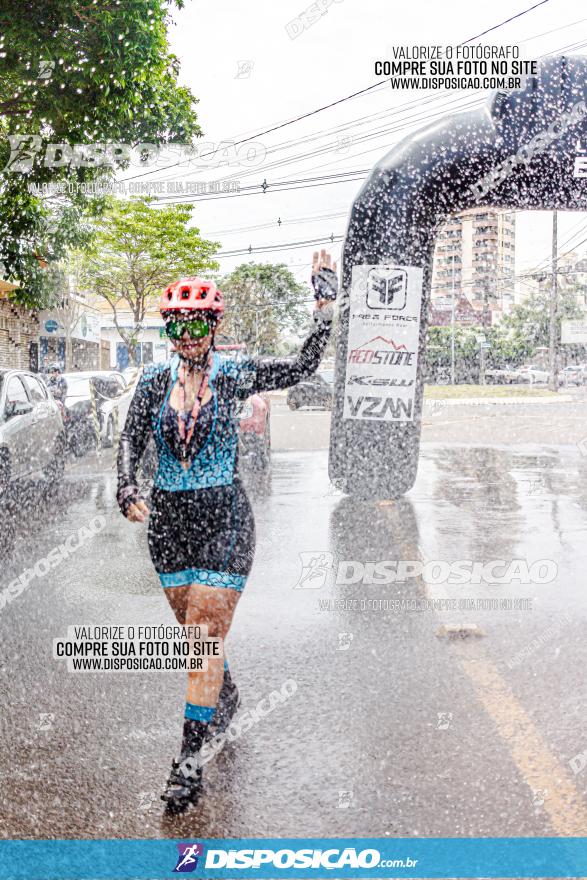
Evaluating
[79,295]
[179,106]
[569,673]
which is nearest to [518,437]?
[79,295]

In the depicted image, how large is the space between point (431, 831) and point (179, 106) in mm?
6906

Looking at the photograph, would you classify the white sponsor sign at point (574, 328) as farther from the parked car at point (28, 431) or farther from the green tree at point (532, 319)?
the parked car at point (28, 431)

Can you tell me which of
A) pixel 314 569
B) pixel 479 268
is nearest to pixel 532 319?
pixel 479 268

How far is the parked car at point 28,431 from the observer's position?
27.4ft

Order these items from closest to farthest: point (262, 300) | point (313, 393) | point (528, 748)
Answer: point (528, 748)
point (262, 300)
point (313, 393)

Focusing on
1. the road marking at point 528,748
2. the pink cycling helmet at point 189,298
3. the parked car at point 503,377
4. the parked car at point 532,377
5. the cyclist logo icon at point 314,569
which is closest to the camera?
the road marking at point 528,748

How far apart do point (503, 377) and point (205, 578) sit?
143 feet

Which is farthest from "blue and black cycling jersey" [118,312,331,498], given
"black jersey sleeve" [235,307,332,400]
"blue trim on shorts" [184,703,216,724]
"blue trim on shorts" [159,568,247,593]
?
"blue trim on shorts" [184,703,216,724]

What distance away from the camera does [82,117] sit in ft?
27.8

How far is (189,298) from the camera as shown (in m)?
3.07

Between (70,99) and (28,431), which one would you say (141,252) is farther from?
(28,431)

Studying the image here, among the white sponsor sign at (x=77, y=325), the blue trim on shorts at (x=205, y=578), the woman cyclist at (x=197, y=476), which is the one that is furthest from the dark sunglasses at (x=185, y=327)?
the white sponsor sign at (x=77, y=325)

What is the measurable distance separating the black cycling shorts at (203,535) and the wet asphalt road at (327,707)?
0.72 m

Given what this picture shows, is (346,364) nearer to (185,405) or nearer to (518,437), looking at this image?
(185,405)
